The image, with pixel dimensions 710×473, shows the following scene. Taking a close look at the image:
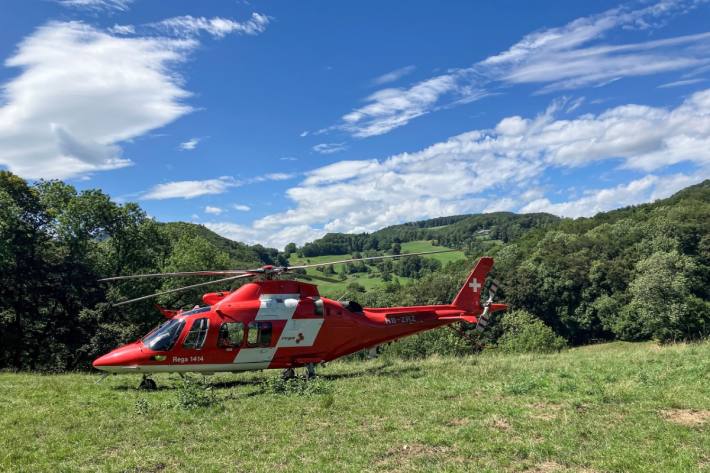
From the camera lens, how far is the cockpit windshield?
14.5 m

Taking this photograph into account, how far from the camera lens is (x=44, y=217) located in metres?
36.4

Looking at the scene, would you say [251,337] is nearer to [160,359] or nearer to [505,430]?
[160,359]

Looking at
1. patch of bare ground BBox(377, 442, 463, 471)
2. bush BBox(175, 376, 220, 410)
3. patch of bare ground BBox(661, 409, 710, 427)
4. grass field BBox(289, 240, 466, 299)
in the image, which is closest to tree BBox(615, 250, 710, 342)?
grass field BBox(289, 240, 466, 299)

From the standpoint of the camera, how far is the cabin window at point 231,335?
15.0 m

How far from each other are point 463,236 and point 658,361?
188014 millimetres

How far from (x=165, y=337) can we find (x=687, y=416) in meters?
13.5

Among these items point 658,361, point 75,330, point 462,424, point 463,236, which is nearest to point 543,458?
point 462,424

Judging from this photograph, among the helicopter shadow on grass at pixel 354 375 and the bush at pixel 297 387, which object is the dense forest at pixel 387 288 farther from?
the bush at pixel 297 387

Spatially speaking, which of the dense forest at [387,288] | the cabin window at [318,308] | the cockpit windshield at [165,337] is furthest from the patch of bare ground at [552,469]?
the dense forest at [387,288]

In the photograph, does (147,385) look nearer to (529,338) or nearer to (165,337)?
(165,337)

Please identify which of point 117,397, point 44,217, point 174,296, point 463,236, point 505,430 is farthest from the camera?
point 463,236

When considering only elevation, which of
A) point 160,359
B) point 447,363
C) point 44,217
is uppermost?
point 44,217

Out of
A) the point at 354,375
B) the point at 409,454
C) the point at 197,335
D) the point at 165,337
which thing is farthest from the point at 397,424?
the point at 165,337

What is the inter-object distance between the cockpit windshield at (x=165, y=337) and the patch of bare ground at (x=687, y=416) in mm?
12878
